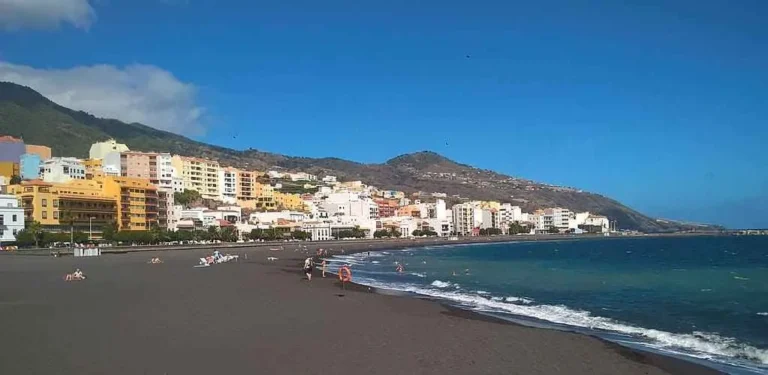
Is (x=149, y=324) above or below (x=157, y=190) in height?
below

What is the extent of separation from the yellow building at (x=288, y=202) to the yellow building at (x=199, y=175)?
14316mm

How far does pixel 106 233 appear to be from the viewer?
73.9 meters

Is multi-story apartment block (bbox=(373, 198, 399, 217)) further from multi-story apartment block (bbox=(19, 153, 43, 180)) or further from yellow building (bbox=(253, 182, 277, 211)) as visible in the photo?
multi-story apartment block (bbox=(19, 153, 43, 180))

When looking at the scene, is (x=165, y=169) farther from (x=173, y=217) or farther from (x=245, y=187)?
(x=173, y=217)

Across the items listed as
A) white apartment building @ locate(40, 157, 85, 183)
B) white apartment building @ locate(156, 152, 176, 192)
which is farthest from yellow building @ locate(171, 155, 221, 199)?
white apartment building @ locate(40, 157, 85, 183)

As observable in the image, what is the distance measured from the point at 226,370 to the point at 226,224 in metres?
93.6

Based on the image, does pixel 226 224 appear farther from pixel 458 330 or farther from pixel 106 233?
pixel 458 330

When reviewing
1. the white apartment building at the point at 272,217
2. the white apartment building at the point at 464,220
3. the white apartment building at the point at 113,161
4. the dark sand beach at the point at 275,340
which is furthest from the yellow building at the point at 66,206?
the white apartment building at the point at 464,220

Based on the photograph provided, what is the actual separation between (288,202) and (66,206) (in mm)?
71792

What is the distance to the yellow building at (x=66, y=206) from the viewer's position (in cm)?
7256

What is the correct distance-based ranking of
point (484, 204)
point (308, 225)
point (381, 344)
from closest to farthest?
point (381, 344)
point (308, 225)
point (484, 204)

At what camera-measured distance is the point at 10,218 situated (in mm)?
68000

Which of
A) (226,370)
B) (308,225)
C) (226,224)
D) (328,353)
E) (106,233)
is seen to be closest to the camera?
(226,370)

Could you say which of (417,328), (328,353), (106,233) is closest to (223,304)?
(417,328)
